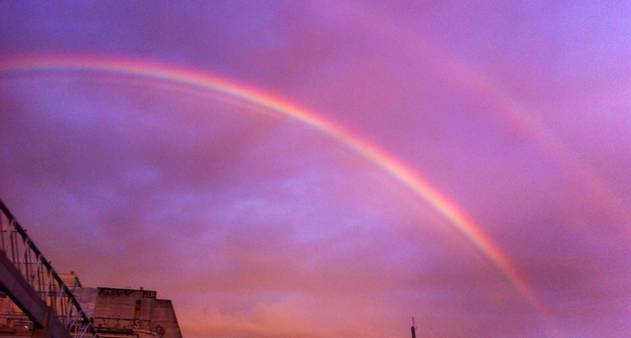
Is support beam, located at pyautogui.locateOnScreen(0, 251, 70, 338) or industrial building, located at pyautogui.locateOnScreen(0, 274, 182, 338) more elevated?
industrial building, located at pyautogui.locateOnScreen(0, 274, 182, 338)

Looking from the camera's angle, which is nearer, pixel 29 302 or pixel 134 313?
pixel 29 302

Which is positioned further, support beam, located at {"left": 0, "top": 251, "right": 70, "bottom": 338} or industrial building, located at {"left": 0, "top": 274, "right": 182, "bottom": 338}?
industrial building, located at {"left": 0, "top": 274, "right": 182, "bottom": 338}

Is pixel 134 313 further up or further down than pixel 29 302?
further up

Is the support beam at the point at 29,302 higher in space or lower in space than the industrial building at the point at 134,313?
lower

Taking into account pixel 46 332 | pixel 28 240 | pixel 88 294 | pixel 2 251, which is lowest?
pixel 46 332

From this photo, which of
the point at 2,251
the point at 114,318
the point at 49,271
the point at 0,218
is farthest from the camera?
the point at 114,318

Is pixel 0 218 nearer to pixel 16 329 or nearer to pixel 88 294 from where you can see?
pixel 16 329

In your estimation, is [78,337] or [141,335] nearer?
[78,337]

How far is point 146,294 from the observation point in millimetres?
67250

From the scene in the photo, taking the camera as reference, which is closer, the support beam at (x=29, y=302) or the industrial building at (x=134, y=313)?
the support beam at (x=29, y=302)

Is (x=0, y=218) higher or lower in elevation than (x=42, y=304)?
higher

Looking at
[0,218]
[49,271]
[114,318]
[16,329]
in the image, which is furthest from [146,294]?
[0,218]

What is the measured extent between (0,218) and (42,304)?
434 cm

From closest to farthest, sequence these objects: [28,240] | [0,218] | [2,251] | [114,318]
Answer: [2,251], [0,218], [28,240], [114,318]
